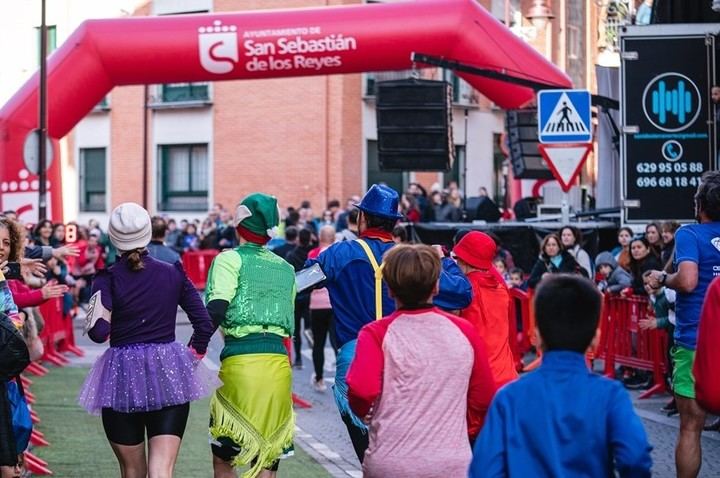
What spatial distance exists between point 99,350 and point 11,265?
13795mm

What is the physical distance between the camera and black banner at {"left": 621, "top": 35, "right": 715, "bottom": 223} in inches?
594

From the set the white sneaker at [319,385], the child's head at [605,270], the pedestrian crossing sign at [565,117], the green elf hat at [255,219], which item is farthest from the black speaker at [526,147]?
the green elf hat at [255,219]

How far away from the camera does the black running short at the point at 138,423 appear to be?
24.5 feet

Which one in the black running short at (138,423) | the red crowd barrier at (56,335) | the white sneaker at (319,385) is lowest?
the white sneaker at (319,385)

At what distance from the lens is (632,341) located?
52.9ft

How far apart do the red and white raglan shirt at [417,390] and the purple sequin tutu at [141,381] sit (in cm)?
195

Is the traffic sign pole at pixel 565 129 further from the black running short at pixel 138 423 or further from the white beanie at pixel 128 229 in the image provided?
the black running short at pixel 138 423

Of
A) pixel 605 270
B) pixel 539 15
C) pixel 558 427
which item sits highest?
pixel 539 15

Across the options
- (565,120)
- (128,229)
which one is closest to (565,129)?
(565,120)

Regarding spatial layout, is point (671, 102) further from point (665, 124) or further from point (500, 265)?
point (500, 265)

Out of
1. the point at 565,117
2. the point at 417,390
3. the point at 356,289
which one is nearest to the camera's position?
the point at 417,390

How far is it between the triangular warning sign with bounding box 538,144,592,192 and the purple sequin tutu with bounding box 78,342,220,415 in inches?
387

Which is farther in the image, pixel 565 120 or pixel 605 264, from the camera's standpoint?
pixel 605 264

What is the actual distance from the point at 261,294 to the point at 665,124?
28.4 feet
